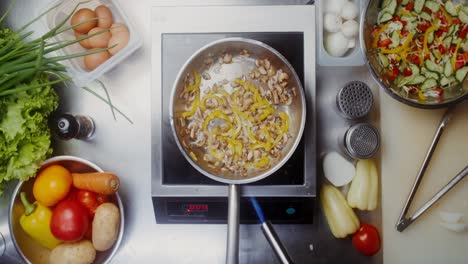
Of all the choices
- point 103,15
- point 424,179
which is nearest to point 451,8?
point 424,179

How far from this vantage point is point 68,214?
0.86m

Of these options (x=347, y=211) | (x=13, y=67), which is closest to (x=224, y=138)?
(x=347, y=211)

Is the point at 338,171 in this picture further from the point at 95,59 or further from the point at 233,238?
the point at 95,59

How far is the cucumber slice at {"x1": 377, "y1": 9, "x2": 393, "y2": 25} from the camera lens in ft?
3.08

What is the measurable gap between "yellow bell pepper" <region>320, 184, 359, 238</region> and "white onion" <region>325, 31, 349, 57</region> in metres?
0.29

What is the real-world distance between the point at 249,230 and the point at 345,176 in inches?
9.5

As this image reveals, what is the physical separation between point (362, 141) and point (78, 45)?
64cm

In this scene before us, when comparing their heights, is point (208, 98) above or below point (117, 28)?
below

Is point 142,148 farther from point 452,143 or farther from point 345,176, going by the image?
point 452,143

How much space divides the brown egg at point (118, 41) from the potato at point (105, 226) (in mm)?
320

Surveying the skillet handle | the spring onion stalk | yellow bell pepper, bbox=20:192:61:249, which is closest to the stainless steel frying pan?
the skillet handle

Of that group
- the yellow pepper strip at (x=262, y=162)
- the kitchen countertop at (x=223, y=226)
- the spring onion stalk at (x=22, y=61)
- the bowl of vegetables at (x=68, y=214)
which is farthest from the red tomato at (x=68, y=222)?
the yellow pepper strip at (x=262, y=162)

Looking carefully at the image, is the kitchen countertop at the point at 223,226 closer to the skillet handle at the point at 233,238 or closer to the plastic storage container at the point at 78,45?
the plastic storage container at the point at 78,45

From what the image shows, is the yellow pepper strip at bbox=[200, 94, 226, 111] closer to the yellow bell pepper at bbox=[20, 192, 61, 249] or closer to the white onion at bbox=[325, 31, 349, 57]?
the white onion at bbox=[325, 31, 349, 57]
